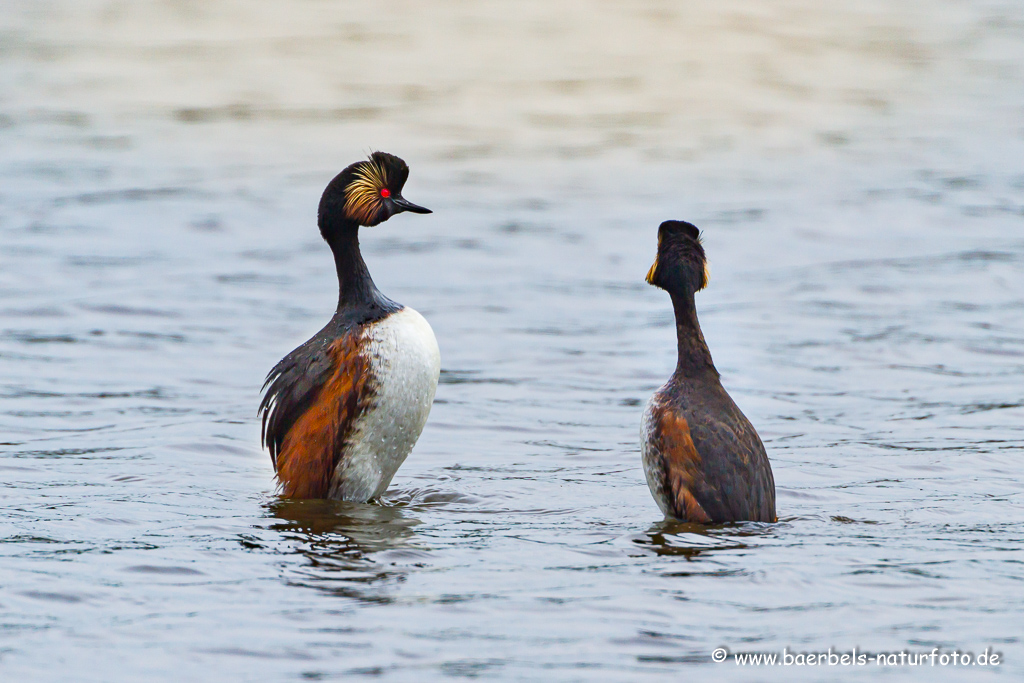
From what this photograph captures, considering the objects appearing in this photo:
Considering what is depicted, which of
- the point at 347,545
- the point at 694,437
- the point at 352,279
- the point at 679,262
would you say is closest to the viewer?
the point at 347,545

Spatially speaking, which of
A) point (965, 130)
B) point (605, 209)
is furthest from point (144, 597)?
point (965, 130)

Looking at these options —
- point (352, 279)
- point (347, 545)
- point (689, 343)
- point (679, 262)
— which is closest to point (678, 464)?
point (689, 343)

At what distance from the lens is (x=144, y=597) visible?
610 centimetres

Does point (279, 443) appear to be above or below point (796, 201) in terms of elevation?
below

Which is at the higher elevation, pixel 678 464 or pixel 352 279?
pixel 352 279

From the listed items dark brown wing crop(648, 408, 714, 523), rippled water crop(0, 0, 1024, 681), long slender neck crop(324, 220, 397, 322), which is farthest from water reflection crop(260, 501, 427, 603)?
dark brown wing crop(648, 408, 714, 523)

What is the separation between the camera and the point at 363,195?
844cm

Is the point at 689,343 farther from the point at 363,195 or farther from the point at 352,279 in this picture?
the point at 363,195

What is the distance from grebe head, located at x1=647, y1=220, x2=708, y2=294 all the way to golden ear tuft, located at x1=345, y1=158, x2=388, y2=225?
5.79 ft

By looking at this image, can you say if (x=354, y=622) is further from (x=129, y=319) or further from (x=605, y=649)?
Result: (x=129, y=319)

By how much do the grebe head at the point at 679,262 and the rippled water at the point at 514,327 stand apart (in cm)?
126

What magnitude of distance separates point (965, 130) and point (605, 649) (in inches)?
811

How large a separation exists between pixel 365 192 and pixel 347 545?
2.29 m

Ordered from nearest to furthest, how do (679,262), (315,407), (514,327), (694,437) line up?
1. (694,437)
2. (679,262)
3. (315,407)
4. (514,327)
